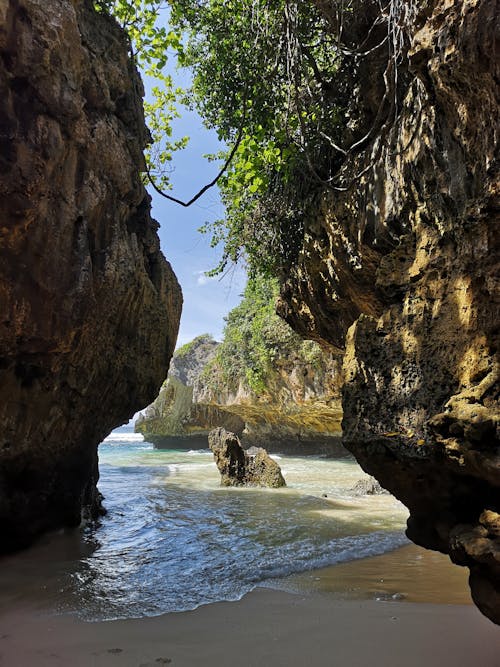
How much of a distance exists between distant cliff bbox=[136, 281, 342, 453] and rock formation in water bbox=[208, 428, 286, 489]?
12.1 feet

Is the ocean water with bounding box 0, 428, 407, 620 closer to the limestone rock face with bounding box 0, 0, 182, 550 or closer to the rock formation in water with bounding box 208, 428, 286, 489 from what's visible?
the limestone rock face with bounding box 0, 0, 182, 550

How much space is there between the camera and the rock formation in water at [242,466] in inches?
423

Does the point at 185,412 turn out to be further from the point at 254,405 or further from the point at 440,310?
the point at 440,310

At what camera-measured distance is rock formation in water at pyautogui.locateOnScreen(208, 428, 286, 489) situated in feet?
35.2

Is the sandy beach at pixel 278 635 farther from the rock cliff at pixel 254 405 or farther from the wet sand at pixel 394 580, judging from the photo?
the rock cliff at pixel 254 405

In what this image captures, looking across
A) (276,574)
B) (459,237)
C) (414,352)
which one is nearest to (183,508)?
(276,574)

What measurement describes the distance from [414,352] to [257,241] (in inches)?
170

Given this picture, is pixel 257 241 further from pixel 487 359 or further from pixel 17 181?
pixel 487 359

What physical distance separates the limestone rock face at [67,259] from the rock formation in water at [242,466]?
179 inches

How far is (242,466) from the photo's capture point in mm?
11258

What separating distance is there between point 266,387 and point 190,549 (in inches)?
535

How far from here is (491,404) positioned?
2352mm

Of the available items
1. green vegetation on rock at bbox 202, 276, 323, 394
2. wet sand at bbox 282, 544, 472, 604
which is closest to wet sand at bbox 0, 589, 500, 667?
wet sand at bbox 282, 544, 472, 604

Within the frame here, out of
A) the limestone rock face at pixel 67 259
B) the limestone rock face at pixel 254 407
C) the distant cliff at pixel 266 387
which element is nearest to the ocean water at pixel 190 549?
the limestone rock face at pixel 67 259
